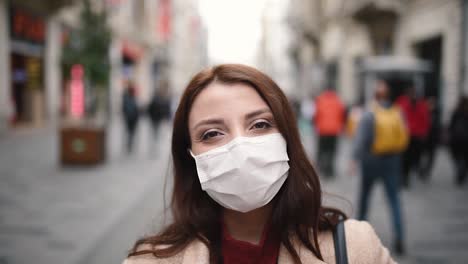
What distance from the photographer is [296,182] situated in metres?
1.74

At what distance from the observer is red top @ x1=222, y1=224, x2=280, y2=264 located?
1566 millimetres

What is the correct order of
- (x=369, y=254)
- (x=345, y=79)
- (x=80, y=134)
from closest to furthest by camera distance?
(x=369, y=254)
(x=80, y=134)
(x=345, y=79)

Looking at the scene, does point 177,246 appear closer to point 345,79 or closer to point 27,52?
point 27,52

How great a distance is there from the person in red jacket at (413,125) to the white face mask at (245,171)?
22.7 feet

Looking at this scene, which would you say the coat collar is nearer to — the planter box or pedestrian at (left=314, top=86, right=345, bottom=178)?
pedestrian at (left=314, top=86, right=345, bottom=178)

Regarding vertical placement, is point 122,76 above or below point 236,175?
below

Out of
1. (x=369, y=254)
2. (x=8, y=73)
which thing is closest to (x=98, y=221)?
(x=369, y=254)

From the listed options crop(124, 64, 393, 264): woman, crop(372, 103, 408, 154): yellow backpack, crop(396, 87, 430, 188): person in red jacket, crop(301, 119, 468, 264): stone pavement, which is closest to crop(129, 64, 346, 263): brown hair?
crop(124, 64, 393, 264): woman

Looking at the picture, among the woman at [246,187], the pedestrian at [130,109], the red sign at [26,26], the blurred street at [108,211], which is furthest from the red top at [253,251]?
the red sign at [26,26]

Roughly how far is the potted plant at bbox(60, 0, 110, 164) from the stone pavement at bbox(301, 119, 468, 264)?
533cm

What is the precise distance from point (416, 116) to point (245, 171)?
282 inches

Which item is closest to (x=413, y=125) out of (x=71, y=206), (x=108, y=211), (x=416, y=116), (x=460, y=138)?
(x=416, y=116)

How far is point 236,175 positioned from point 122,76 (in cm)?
2834

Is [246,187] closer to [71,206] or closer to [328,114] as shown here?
[71,206]
